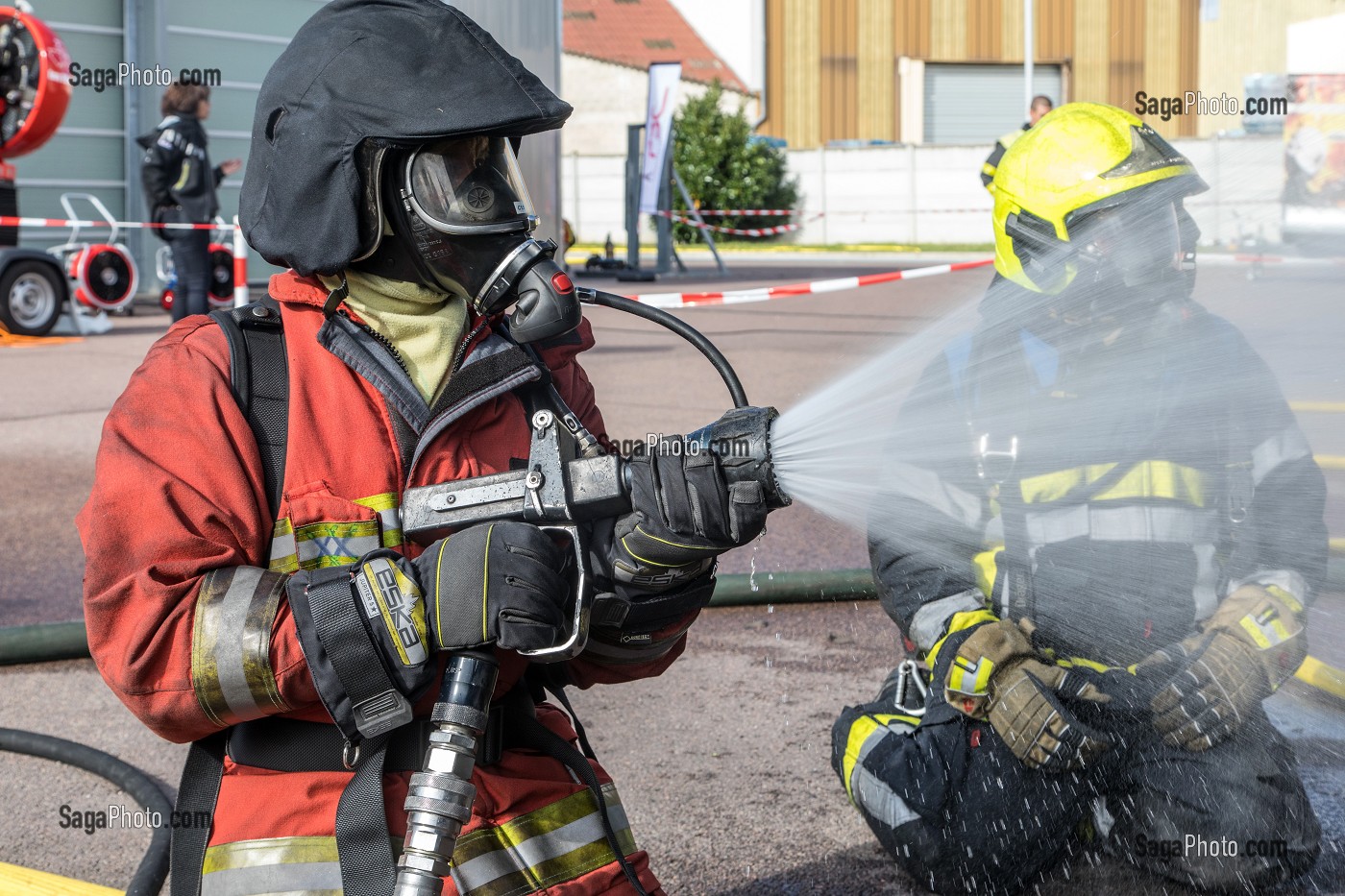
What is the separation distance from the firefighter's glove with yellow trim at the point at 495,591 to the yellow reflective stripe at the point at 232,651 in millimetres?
196

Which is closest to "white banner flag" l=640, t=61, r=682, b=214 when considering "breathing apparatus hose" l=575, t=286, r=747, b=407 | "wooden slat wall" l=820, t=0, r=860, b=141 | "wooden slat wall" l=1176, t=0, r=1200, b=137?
"breathing apparatus hose" l=575, t=286, r=747, b=407

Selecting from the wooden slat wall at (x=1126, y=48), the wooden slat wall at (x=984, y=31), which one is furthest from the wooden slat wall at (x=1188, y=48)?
the wooden slat wall at (x=984, y=31)

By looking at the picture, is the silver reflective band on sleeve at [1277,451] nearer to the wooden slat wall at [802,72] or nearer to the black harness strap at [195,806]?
the black harness strap at [195,806]

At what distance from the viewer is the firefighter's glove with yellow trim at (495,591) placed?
166cm

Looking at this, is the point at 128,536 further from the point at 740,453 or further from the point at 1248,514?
the point at 1248,514

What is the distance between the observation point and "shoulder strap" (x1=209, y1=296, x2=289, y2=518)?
1811 mm

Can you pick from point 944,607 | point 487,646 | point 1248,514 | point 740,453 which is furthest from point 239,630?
point 1248,514

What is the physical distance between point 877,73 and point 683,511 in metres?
37.7

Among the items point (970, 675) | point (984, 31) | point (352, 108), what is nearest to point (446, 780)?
point (352, 108)

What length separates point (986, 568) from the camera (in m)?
2.86

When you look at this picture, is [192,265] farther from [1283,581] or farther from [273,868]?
[273,868]

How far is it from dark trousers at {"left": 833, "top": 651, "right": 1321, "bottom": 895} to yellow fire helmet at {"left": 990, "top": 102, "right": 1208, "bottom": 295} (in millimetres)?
884

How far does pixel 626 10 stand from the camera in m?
42.7

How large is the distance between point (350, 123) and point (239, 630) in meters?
0.67
